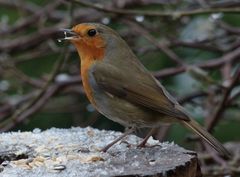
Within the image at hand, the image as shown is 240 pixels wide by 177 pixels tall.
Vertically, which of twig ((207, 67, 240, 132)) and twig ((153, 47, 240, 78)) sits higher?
twig ((153, 47, 240, 78))

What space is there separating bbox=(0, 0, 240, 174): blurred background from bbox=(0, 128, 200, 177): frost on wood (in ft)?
4.21

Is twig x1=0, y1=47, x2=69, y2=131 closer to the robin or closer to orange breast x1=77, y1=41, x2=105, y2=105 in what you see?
→ orange breast x1=77, y1=41, x2=105, y2=105

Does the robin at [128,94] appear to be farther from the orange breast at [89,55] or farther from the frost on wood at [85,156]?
the frost on wood at [85,156]

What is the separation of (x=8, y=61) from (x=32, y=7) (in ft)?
4.24

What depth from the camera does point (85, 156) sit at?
3465 millimetres

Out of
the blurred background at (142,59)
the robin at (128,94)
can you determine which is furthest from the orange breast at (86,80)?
the blurred background at (142,59)

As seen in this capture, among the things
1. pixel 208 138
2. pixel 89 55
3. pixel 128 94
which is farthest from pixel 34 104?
pixel 208 138

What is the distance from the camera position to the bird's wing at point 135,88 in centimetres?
380

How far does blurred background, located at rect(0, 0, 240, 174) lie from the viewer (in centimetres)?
525

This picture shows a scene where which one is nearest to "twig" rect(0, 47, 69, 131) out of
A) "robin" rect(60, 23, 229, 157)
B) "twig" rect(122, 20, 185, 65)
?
"twig" rect(122, 20, 185, 65)

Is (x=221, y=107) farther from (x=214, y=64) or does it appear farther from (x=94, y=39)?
(x=94, y=39)

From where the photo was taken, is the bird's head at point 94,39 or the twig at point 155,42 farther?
the twig at point 155,42

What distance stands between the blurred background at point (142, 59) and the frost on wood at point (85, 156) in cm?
128

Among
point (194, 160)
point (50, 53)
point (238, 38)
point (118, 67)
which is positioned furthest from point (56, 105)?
point (194, 160)
